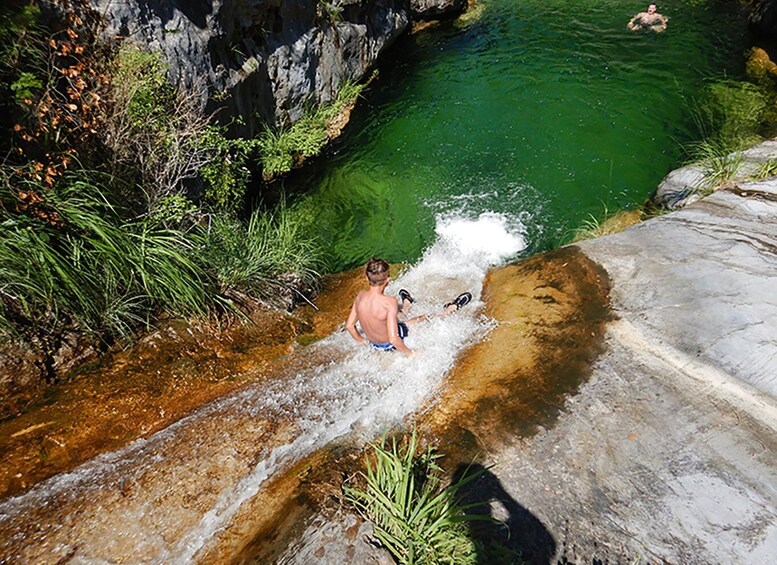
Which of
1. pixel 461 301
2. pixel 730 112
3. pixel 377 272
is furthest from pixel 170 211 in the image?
pixel 730 112

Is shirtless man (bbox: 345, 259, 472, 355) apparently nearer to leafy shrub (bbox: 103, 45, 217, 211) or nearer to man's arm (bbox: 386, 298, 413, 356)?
man's arm (bbox: 386, 298, 413, 356)

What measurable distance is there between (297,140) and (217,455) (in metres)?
8.05

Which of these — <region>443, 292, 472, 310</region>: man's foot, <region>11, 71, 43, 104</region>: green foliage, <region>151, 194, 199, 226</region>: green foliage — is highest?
<region>11, 71, 43, 104</region>: green foliage

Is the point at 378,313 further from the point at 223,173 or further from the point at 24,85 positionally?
the point at 223,173

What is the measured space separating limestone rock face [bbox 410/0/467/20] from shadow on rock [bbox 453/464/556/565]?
18.6 metres

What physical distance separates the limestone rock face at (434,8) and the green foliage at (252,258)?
573 inches

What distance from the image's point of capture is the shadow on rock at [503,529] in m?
3.16

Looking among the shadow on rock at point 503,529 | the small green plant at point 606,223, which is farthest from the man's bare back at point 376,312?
the small green plant at point 606,223

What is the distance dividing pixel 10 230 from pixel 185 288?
166 cm

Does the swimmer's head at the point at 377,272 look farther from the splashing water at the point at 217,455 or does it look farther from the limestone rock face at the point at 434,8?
the limestone rock face at the point at 434,8

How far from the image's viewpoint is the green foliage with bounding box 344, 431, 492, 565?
310 cm

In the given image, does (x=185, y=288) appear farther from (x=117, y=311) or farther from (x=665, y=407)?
(x=665, y=407)

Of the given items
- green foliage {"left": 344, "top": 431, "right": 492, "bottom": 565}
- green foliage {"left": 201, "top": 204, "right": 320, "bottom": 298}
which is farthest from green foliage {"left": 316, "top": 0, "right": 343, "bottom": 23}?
green foliage {"left": 344, "top": 431, "right": 492, "bottom": 565}

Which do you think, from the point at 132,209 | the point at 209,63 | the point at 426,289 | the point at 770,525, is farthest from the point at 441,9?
the point at 770,525
